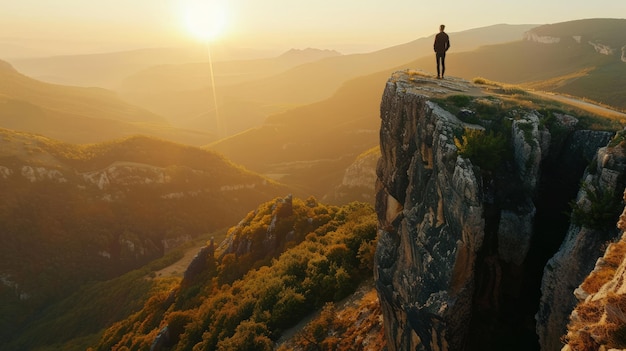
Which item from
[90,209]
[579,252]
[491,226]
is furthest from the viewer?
[90,209]

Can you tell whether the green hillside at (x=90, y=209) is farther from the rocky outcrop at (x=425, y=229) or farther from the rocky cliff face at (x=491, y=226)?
the rocky cliff face at (x=491, y=226)

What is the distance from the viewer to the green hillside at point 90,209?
113 meters

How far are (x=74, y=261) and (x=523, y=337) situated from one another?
465 ft

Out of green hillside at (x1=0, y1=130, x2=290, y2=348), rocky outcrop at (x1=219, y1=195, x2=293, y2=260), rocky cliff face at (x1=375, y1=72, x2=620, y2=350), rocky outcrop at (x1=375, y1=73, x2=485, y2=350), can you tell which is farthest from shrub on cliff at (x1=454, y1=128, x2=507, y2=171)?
green hillside at (x1=0, y1=130, x2=290, y2=348)

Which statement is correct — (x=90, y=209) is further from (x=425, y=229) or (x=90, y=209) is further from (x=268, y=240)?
(x=425, y=229)

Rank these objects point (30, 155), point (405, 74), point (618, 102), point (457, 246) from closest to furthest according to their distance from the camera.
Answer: point (457, 246)
point (405, 74)
point (618, 102)
point (30, 155)

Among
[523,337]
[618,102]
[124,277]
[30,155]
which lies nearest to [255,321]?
[523,337]

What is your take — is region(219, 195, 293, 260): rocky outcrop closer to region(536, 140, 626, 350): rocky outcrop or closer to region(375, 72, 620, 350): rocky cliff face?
region(375, 72, 620, 350): rocky cliff face

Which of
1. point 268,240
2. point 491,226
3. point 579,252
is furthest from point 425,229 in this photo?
point 268,240

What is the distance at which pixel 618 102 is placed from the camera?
7981cm

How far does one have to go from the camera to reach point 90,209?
131875 millimetres

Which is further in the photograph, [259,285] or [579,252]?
[259,285]

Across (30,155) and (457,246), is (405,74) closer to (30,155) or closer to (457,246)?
(457,246)

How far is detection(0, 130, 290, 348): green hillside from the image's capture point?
113 metres
